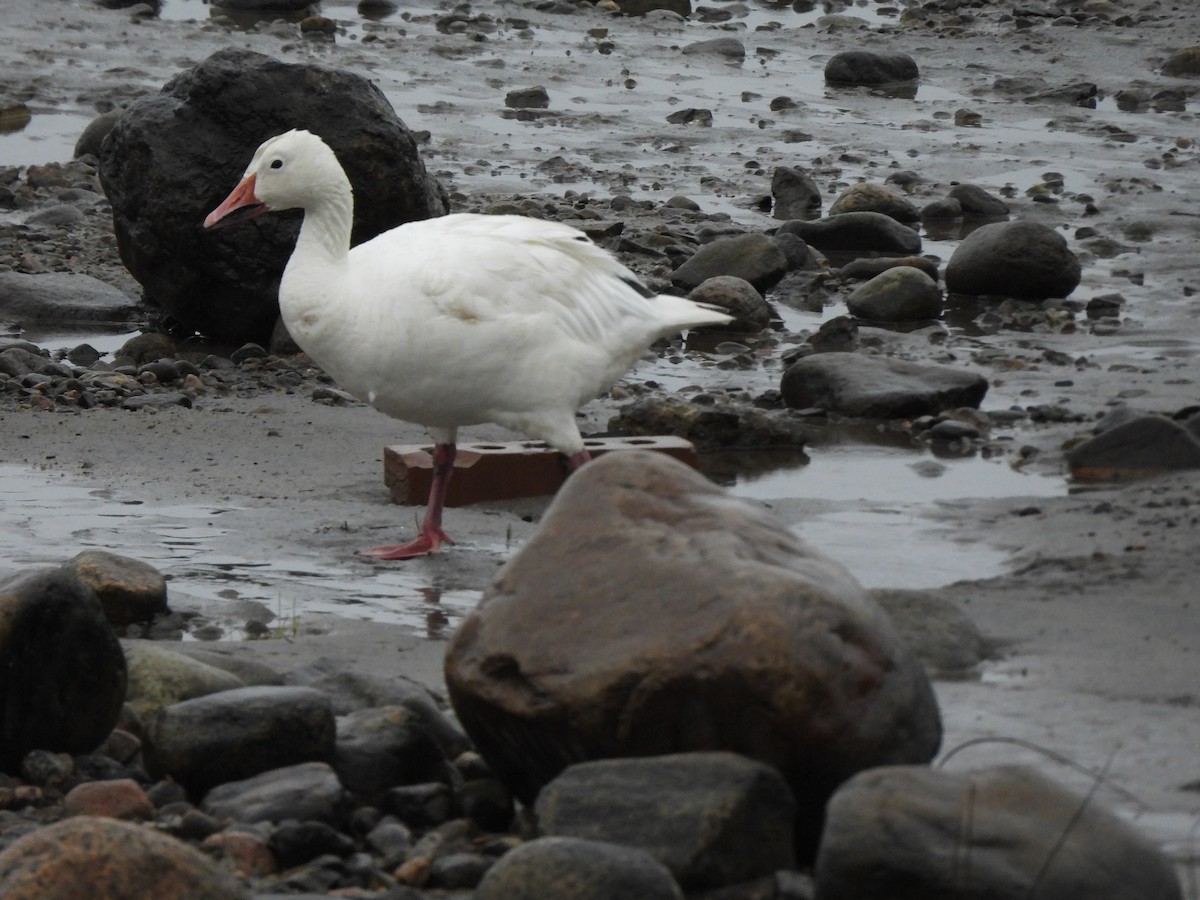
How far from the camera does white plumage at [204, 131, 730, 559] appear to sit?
7.02 m

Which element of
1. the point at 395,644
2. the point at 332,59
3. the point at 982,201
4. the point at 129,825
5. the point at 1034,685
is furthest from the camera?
the point at 332,59

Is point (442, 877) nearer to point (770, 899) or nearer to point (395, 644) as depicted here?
point (770, 899)

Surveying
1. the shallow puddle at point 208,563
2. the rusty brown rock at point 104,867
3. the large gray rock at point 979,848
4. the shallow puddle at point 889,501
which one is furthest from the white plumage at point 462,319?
the large gray rock at point 979,848

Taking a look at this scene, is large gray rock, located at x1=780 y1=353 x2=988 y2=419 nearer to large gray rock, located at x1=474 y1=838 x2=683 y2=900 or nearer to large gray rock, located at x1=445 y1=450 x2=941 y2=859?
large gray rock, located at x1=445 y1=450 x2=941 y2=859

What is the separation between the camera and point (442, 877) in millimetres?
4152

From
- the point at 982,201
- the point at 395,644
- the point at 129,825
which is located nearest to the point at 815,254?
the point at 982,201

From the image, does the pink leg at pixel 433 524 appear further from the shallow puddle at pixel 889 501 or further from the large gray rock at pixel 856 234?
the large gray rock at pixel 856 234

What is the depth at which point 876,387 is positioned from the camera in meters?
9.21

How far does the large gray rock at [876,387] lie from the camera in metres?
9.16

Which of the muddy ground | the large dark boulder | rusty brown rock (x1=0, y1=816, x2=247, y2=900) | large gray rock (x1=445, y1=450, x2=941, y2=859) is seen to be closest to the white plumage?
the muddy ground

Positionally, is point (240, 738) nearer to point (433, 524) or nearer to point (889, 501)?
point (433, 524)

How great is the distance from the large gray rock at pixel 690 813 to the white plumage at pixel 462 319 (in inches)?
122

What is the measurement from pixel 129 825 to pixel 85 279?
8308mm

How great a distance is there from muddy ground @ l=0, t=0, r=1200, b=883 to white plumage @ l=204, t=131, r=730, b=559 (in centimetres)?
55
